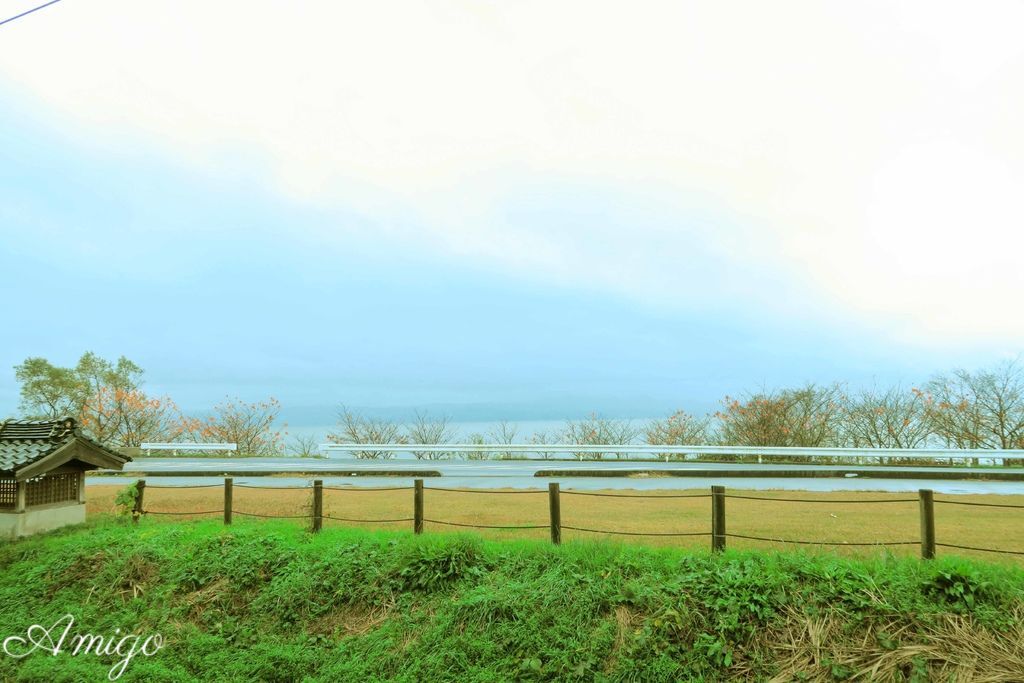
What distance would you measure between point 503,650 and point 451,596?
1.09 m

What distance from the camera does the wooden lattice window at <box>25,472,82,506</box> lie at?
11891 millimetres

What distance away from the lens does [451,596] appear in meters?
8.51

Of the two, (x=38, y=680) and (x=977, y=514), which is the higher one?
(x=977, y=514)

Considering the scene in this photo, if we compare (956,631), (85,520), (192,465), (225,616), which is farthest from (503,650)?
(192,465)

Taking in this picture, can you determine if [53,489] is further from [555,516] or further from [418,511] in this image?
[555,516]

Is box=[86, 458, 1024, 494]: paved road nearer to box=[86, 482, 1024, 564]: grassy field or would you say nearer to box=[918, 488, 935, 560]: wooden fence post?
box=[86, 482, 1024, 564]: grassy field

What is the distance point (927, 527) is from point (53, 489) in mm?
14631

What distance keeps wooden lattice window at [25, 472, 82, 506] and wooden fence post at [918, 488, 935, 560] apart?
571 inches

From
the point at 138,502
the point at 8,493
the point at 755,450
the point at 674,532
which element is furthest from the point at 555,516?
the point at 755,450

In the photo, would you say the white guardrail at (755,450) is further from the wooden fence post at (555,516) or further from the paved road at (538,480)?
the wooden fence post at (555,516)

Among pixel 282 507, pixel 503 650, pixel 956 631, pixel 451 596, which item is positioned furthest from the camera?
pixel 282 507

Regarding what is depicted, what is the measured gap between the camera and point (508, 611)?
807cm

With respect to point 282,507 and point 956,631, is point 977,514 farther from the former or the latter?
point 282,507

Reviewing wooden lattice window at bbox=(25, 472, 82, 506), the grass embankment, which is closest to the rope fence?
the grass embankment
